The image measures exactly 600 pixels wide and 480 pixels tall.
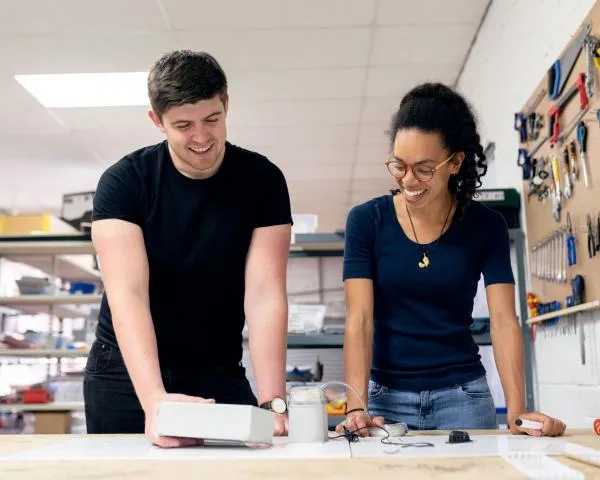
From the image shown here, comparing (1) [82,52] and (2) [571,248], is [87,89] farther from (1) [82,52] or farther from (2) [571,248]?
(2) [571,248]

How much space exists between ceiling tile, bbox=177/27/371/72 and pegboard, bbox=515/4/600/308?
1235 millimetres

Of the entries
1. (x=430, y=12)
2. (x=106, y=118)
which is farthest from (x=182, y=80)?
(x=106, y=118)

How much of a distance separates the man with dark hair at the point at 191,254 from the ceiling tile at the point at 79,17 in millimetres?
1969

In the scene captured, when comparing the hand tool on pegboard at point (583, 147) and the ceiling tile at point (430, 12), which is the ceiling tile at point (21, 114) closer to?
the ceiling tile at point (430, 12)

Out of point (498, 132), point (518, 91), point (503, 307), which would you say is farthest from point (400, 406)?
→ point (498, 132)

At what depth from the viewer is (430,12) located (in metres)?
3.11

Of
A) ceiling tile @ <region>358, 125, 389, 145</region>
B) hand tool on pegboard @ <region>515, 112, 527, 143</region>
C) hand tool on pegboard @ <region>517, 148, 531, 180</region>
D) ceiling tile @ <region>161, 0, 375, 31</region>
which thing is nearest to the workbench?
hand tool on pegboard @ <region>517, 148, 531, 180</region>

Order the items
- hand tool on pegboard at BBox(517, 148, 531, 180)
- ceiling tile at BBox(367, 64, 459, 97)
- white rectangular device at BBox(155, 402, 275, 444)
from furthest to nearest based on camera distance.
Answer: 1. ceiling tile at BBox(367, 64, 459, 97)
2. hand tool on pegboard at BBox(517, 148, 531, 180)
3. white rectangular device at BBox(155, 402, 275, 444)

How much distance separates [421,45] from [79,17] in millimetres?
1672

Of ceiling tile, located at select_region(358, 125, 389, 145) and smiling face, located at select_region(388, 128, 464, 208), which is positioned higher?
ceiling tile, located at select_region(358, 125, 389, 145)

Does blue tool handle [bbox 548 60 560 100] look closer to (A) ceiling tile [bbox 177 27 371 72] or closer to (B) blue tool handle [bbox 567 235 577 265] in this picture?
(B) blue tool handle [bbox 567 235 577 265]

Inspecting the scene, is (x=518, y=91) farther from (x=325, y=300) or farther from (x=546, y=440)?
(x=325, y=300)

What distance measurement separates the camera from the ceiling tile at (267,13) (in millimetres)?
3012

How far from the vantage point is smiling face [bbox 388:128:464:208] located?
4.38ft
